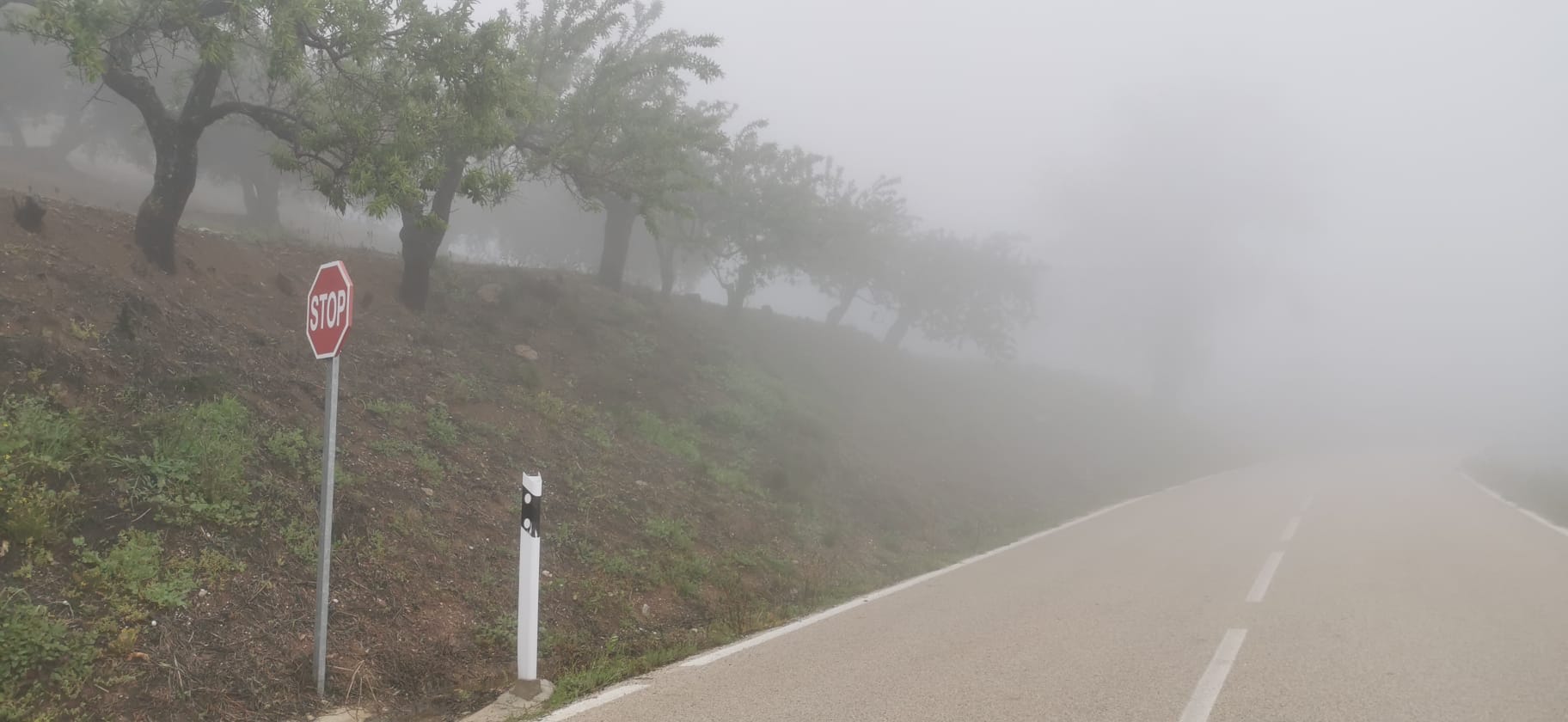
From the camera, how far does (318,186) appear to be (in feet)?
30.5

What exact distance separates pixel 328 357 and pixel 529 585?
180cm

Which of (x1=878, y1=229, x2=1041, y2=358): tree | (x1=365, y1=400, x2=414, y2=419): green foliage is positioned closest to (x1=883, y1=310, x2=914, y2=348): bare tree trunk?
(x1=878, y1=229, x2=1041, y2=358): tree

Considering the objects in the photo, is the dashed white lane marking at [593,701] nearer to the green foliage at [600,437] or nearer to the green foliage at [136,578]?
the green foliage at [136,578]

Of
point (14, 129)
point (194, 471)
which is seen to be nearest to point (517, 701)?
point (194, 471)

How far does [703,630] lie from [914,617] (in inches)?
74.5

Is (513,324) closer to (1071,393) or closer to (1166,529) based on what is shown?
(1166,529)

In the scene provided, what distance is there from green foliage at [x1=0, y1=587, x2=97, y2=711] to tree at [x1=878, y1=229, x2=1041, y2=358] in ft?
123

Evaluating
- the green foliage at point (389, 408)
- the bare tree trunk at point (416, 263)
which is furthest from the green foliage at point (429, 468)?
the bare tree trunk at point (416, 263)

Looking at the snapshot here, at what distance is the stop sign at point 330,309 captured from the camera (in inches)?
177

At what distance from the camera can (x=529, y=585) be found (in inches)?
205

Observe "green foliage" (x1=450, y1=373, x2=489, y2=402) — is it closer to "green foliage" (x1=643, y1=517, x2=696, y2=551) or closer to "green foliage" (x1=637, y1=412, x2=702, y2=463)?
"green foliage" (x1=637, y1=412, x2=702, y2=463)

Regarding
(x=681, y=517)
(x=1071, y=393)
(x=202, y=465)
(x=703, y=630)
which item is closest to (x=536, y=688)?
(x=703, y=630)

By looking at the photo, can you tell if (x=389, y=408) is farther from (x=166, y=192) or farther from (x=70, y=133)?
(x=70, y=133)

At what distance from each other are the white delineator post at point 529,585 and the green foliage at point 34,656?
6.97ft
